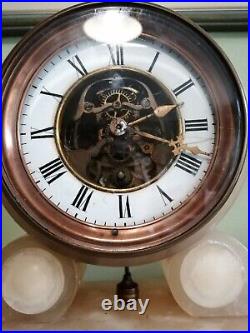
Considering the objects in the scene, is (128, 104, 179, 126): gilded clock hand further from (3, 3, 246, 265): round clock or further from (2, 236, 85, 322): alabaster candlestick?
(2, 236, 85, 322): alabaster candlestick

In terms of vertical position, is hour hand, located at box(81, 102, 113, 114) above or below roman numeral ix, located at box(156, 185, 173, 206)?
above

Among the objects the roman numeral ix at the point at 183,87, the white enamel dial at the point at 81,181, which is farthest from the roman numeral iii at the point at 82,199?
the roman numeral ix at the point at 183,87

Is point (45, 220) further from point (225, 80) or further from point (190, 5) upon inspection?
point (190, 5)

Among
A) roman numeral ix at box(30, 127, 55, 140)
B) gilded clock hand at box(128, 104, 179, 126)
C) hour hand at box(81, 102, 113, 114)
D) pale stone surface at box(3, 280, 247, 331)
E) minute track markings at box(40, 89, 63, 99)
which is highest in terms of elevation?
minute track markings at box(40, 89, 63, 99)

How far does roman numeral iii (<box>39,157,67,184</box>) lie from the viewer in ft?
2.46

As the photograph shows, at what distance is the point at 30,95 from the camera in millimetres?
762

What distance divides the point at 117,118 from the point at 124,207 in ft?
0.47

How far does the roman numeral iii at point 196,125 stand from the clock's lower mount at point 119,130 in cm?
1

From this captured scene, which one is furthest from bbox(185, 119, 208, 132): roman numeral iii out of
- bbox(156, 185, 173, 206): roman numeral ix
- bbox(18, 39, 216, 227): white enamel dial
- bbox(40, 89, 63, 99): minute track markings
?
bbox(40, 89, 63, 99): minute track markings

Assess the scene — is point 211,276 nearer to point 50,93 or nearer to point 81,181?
point 81,181

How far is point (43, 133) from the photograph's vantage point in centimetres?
76

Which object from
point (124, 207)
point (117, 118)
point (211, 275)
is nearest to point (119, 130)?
point (117, 118)

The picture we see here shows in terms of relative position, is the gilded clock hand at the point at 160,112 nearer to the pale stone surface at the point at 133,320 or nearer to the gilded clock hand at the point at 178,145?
the gilded clock hand at the point at 178,145

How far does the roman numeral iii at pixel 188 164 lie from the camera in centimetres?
75
